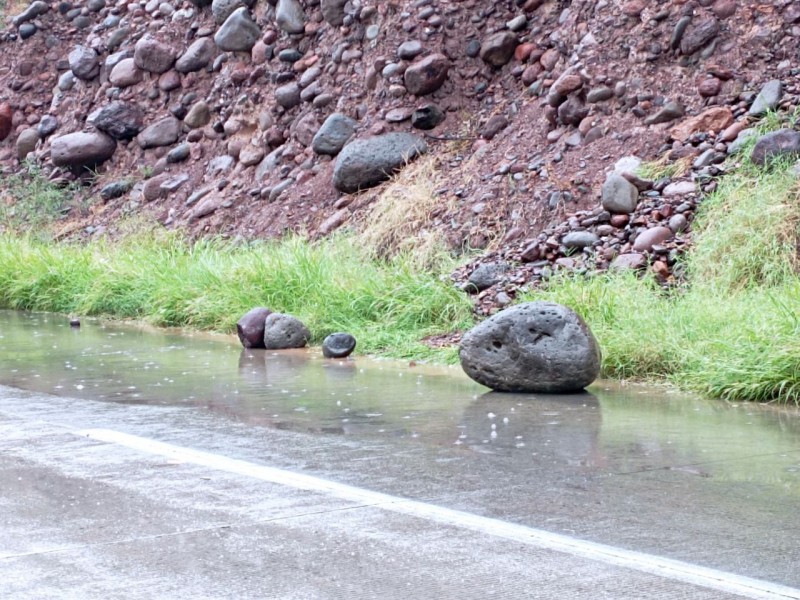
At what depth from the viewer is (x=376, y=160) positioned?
48.0 feet

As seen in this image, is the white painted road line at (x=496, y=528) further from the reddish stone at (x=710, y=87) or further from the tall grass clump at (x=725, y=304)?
the reddish stone at (x=710, y=87)

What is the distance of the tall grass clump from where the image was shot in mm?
7379

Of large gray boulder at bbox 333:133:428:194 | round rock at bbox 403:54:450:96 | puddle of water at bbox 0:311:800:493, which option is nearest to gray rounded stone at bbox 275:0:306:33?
round rock at bbox 403:54:450:96

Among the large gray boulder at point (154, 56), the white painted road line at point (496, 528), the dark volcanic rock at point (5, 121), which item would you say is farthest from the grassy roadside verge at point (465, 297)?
the dark volcanic rock at point (5, 121)

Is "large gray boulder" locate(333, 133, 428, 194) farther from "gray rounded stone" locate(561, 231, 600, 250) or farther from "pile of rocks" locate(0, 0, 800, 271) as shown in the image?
"gray rounded stone" locate(561, 231, 600, 250)

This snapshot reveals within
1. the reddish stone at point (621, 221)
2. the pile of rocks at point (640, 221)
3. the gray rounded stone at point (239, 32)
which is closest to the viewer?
the pile of rocks at point (640, 221)

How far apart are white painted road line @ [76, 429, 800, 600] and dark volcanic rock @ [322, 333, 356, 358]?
12.5 feet

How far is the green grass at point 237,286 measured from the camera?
10516mm

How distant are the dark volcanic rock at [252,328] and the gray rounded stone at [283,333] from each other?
6 centimetres

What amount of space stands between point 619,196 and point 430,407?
4.49m

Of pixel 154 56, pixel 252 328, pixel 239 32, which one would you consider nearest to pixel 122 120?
pixel 154 56

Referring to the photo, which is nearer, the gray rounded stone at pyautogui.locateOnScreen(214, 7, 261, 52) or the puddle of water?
the puddle of water

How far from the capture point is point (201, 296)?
1241 centimetres

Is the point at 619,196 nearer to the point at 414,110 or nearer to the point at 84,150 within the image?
the point at 414,110
